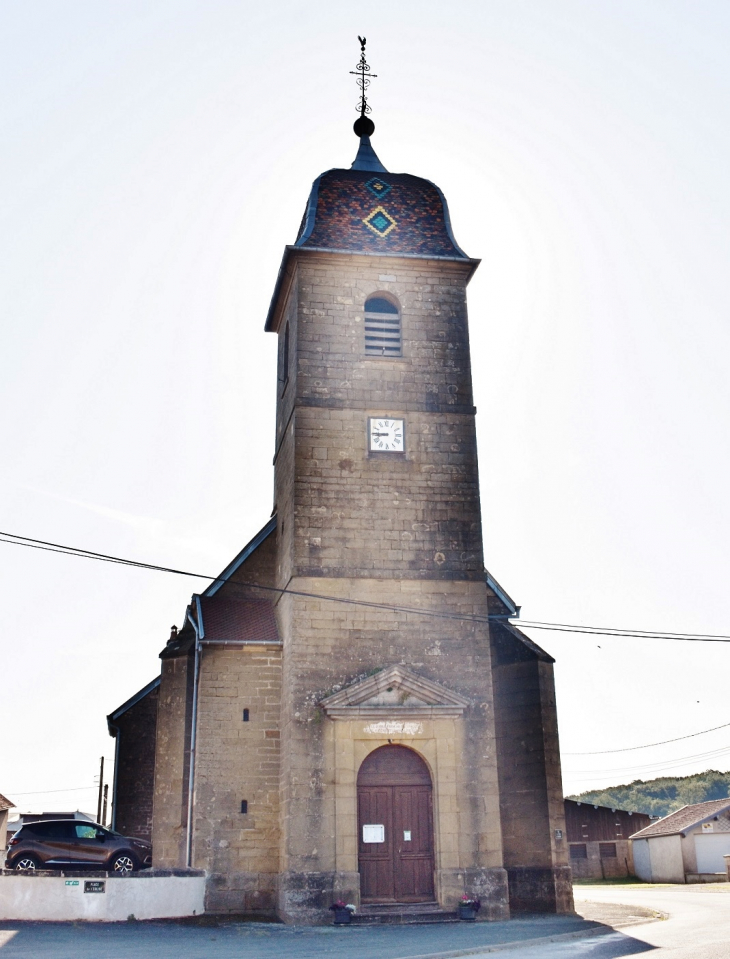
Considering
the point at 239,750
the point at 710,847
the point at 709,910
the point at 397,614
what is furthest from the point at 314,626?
the point at 710,847

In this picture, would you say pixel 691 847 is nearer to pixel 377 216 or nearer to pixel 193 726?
pixel 193 726

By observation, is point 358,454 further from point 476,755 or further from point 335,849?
point 335,849

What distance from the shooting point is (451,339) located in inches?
869

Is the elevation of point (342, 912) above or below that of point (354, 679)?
below

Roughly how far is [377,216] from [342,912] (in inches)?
587

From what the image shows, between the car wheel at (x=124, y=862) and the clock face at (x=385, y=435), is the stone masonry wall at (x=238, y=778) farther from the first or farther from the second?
the clock face at (x=385, y=435)

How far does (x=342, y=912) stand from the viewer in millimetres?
16953

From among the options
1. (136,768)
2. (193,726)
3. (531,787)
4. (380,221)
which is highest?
(380,221)

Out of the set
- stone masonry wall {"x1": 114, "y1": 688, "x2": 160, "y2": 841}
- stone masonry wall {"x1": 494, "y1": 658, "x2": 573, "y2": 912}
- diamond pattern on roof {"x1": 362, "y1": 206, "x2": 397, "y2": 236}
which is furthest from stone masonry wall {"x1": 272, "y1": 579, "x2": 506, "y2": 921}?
diamond pattern on roof {"x1": 362, "y1": 206, "x2": 397, "y2": 236}

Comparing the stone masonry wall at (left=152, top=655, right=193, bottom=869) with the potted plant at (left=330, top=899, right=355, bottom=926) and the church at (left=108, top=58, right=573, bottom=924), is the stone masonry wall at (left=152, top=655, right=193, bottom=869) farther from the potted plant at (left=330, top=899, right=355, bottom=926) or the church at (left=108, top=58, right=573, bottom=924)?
the potted plant at (left=330, top=899, right=355, bottom=926)

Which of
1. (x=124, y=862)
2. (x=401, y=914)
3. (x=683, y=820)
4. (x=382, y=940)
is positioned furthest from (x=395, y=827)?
(x=683, y=820)

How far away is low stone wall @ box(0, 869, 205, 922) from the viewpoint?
16.5 metres

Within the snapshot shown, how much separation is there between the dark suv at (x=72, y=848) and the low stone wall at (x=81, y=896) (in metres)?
3.73

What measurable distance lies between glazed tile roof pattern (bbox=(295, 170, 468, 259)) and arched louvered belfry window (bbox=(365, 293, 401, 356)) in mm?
1149
